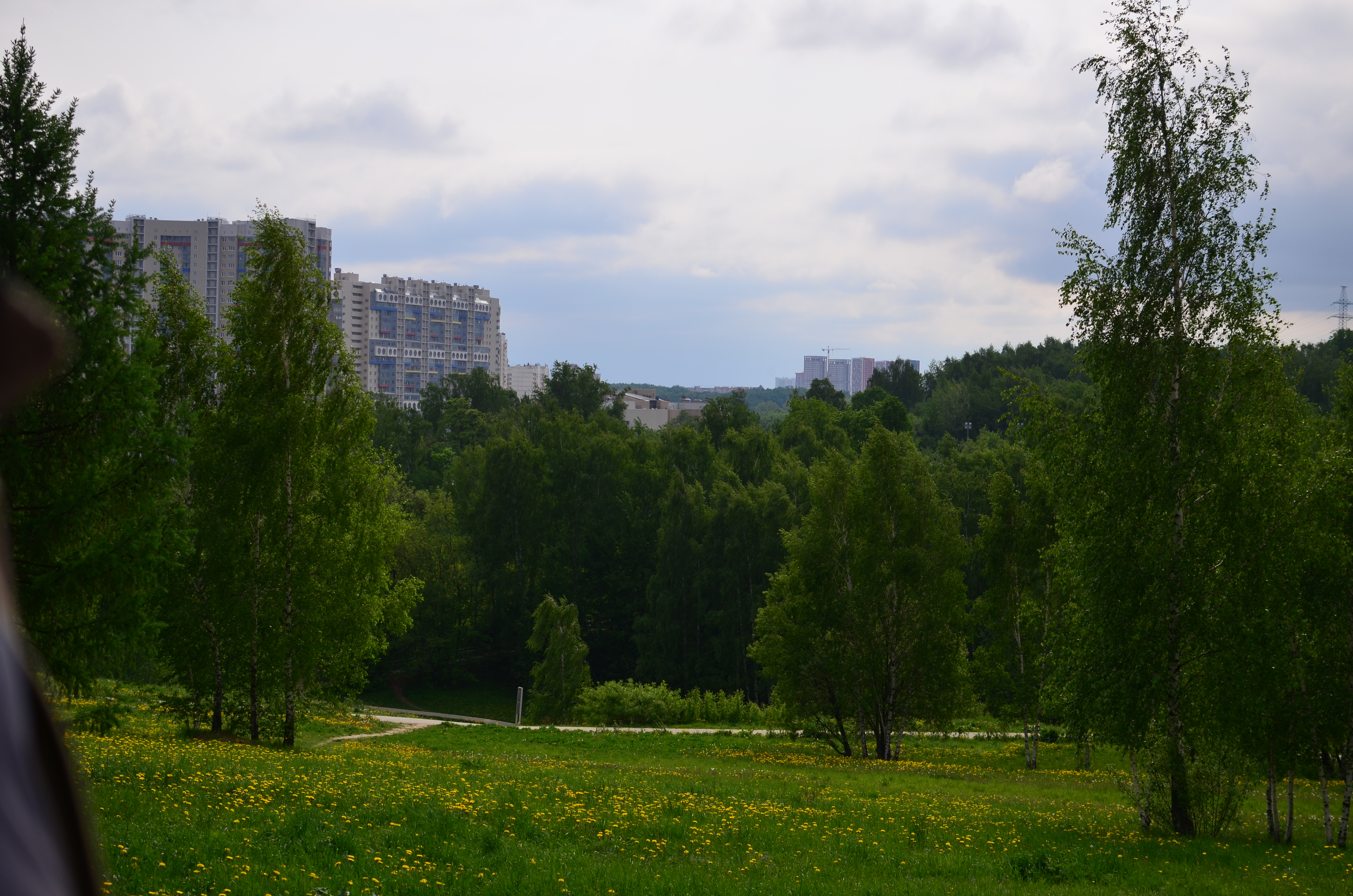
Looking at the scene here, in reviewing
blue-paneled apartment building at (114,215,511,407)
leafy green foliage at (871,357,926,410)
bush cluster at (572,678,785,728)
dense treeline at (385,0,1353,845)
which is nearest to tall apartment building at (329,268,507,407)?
blue-paneled apartment building at (114,215,511,407)

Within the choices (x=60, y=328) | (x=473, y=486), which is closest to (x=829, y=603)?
(x=60, y=328)

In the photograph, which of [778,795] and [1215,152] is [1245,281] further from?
[778,795]

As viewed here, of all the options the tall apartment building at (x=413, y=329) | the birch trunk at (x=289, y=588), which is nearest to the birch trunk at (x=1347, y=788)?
the birch trunk at (x=289, y=588)

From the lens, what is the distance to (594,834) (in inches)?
514

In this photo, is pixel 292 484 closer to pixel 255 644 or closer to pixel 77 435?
pixel 255 644

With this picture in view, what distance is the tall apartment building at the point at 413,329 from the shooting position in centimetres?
16862

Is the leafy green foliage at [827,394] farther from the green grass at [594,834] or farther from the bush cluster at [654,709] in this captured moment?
the green grass at [594,834]

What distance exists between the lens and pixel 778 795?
18203 millimetres

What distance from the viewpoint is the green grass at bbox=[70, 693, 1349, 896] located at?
9.62 metres

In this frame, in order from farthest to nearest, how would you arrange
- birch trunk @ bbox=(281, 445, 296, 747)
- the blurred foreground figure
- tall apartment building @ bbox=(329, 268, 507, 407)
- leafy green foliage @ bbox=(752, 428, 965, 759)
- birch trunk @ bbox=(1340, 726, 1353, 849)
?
tall apartment building @ bbox=(329, 268, 507, 407) < leafy green foliage @ bbox=(752, 428, 965, 759) < birch trunk @ bbox=(281, 445, 296, 747) < birch trunk @ bbox=(1340, 726, 1353, 849) < the blurred foreground figure

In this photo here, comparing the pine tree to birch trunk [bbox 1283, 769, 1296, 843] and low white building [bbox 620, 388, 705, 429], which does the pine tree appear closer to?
birch trunk [bbox 1283, 769, 1296, 843]

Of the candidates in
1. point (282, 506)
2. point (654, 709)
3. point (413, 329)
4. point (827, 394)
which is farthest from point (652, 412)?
point (282, 506)

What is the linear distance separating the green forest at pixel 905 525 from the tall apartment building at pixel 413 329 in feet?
439

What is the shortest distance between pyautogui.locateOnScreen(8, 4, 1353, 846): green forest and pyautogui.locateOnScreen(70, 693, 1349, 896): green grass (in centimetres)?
195
